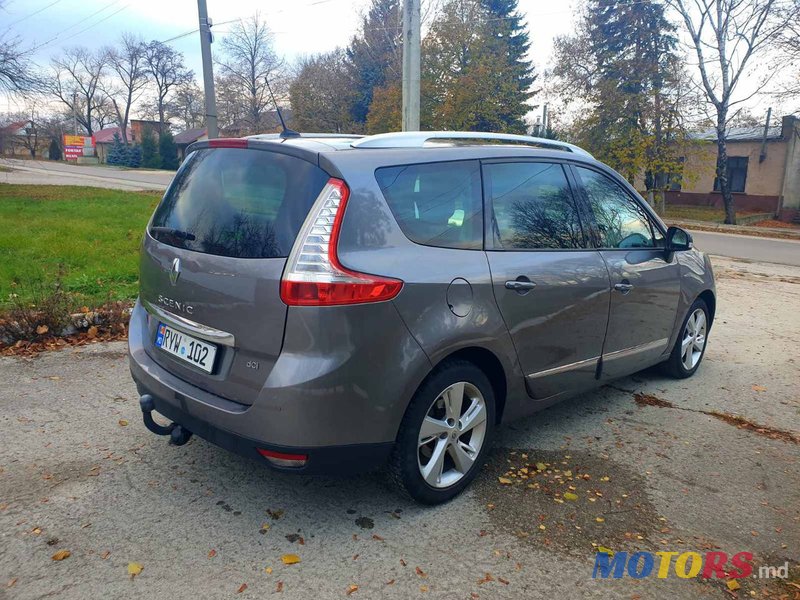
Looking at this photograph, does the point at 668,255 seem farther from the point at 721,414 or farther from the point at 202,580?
the point at 202,580

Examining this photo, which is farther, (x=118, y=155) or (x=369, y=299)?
(x=118, y=155)

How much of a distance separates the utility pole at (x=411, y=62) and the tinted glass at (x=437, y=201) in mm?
8492

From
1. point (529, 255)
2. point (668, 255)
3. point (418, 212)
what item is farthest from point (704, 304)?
point (418, 212)

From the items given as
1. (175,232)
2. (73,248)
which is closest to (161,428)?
(175,232)

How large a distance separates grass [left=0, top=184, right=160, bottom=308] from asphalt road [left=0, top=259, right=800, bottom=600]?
2779mm

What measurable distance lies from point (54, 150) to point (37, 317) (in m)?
86.4

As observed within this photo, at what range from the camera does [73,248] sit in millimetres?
9719

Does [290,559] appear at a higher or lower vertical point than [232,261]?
lower

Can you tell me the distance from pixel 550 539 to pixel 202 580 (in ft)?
5.08

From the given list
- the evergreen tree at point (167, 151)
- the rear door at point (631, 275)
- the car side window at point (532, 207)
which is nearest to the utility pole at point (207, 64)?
the rear door at point (631, 275)

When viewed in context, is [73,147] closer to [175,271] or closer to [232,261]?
[175,271]

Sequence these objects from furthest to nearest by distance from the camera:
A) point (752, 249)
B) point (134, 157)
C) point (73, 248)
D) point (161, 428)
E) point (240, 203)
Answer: point (134, 157)
point (752, 249)
point (73, 248)
point (161, 428)
point (240, 203)

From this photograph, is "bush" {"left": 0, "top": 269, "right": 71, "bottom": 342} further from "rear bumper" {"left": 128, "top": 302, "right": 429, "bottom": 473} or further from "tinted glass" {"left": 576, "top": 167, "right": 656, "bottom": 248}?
"tinted glass" {"left": 576, "top": 167, "right": 656, "bottom": 248}

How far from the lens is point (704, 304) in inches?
216
